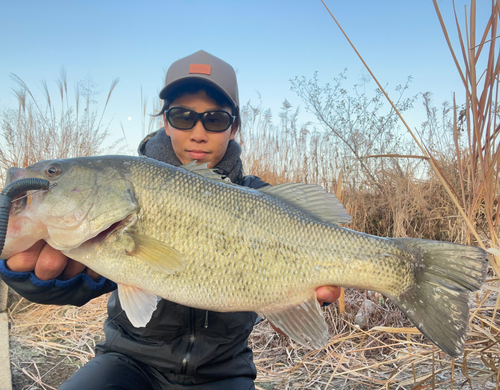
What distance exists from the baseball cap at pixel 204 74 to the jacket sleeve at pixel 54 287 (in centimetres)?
145

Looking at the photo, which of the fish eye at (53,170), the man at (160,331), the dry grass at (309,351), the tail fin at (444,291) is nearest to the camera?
the tail fin at (444,291)

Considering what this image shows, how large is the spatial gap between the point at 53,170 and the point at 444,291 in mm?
1860

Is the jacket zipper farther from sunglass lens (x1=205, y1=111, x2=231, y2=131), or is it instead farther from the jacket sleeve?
sunglass lens (x1=205, y1=111, x2=231, y2=131)

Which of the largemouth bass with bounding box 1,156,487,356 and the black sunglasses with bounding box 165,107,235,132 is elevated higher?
the black sunglasses with bounding box 165,107,235,132

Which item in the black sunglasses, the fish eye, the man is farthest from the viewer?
the black sunglasses

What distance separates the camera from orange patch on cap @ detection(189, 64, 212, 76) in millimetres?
2383

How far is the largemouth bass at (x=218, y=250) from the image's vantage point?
1.37 meters

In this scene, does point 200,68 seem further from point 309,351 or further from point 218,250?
point 309,351

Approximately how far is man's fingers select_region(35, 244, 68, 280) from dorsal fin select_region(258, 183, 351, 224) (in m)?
1.06

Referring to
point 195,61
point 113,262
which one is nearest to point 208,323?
point 113,262

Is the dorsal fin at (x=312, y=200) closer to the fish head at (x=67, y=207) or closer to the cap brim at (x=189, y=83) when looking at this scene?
the fish head at (x=67, y=207)

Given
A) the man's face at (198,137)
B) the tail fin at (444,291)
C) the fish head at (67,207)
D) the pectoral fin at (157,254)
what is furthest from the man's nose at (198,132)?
the tail fin at (444,291)

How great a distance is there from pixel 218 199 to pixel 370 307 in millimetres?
2492

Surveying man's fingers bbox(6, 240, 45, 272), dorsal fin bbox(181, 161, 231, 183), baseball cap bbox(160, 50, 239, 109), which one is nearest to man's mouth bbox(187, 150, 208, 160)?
baseball cap bbox(160, 50, 239, 109)
